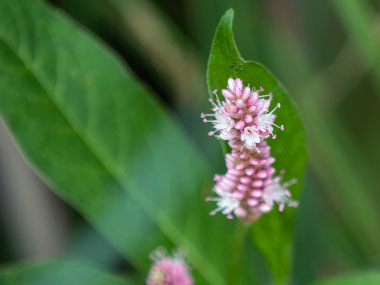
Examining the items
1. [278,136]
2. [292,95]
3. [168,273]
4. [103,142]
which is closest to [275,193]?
[278,136]

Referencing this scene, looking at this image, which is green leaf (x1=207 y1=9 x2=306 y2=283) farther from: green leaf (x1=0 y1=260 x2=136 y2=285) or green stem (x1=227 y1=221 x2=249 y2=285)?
green leaf (x1=0 y1=260 x2=136 y2=285)

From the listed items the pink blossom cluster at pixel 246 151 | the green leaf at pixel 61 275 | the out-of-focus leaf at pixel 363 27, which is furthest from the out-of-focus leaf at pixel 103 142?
the out-of-focus leaf at pixel 363 27

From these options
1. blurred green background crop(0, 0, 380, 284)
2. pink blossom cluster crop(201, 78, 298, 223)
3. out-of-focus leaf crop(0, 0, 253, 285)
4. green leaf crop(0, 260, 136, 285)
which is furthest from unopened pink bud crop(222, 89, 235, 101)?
blurred green background crop(0, 0, 380, 284)

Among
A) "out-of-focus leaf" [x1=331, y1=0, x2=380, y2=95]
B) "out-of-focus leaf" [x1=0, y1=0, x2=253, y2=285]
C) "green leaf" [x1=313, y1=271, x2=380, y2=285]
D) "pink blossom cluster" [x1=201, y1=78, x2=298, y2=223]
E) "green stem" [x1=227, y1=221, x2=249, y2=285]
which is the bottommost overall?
"green leaf" [x1=313, y1=271, x2=380, y2=285]

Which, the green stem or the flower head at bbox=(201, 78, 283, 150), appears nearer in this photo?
the flower head at bbox=(201, 78, 283, 150)

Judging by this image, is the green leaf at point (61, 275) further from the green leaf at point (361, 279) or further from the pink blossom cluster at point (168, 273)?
the green leaf at point (361, 279)

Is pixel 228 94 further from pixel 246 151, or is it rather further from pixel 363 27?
pixel 363 27

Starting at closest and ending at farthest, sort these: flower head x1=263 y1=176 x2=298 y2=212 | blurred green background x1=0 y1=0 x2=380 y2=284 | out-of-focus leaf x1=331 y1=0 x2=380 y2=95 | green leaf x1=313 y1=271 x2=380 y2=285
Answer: flower head x1=263 y1=176 x2=298 y2=212, green leaf x1=313 y1=271 x2=380 y2=285, out-of-focus leaf x1=331 y1=0 x2=380 y2=95, blurred green background x1=0 y1=0 x2=380 y2=284

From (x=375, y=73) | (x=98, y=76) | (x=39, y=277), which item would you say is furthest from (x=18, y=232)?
(x=375, y=73)
